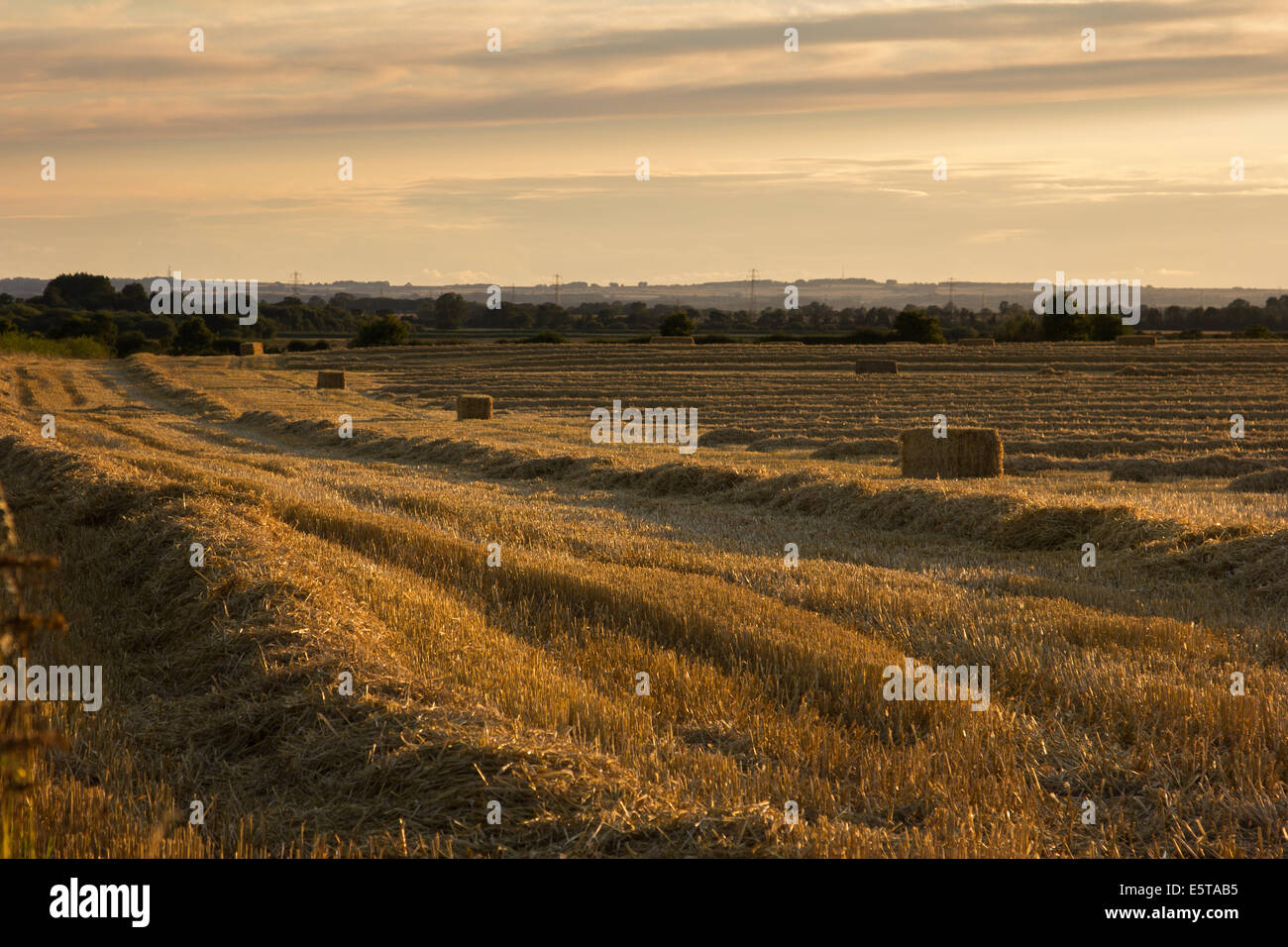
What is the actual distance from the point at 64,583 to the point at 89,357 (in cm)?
8473

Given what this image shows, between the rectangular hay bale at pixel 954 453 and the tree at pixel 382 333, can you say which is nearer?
the rectangular hay bale at pixel 954 453

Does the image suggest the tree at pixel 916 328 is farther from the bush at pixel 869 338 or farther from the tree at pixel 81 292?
the tree at pixel 81 292

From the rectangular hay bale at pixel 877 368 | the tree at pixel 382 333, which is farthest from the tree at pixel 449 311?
the rectangular hay bale at pixel 877 368

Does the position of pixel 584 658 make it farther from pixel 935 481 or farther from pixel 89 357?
pixel 89 357

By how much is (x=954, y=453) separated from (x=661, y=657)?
40.5ft

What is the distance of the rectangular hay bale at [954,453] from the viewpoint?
61.9 ft

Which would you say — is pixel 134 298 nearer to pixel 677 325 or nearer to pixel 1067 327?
pixel 677 325

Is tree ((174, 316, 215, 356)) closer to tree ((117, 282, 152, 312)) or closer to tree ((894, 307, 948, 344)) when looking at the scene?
tree ((117, 282, 152, 312))

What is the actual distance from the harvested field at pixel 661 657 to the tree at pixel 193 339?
82.9 metres

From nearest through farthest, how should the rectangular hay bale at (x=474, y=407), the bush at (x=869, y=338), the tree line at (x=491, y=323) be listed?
1. the rectangular hay bale at (x=474, y=407)
2. the bush at (x=869, y=338)
3. the tree line at (x=491, y=323)

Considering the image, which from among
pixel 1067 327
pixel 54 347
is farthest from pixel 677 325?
pixel 54 347

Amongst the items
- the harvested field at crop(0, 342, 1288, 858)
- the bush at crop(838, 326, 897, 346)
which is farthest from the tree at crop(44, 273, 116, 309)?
the harvested field at crop(0, 342, 1288, 858)

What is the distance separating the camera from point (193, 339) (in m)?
97.1

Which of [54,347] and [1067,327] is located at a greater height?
[1067,327]
